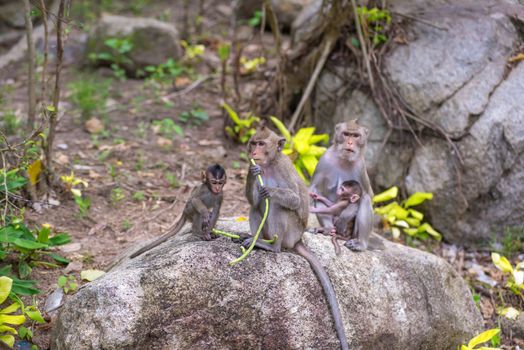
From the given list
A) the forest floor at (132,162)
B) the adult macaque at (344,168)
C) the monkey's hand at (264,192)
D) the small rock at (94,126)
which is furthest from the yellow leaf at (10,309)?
the small rock at (94,126)

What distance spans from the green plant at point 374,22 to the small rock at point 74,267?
4.44 meters

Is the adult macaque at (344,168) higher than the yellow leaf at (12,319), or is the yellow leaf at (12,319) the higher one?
the adult macaque at (344,168)

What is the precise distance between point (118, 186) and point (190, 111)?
2485mm

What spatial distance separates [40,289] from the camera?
557 cm

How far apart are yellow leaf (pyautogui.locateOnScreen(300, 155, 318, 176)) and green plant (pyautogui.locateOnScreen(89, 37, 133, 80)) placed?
4038 mm

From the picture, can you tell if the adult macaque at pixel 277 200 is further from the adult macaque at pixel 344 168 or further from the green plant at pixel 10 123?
the green plant at pixel 10 123

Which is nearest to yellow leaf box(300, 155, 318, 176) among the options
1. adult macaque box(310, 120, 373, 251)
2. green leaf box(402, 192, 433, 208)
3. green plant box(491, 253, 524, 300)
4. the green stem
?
adult macaque box(310, 120, 373, 251)

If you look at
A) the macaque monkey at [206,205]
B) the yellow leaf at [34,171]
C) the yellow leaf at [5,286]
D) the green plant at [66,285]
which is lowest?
the green plant at [66,285]

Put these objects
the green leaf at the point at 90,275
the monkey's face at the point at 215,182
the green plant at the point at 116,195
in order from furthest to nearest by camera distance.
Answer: the green plant at the point at 116,195 → the green leaf at the point at 90,275 → the monkey's face at the point at 215,182

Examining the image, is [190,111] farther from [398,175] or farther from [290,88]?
[398,175]

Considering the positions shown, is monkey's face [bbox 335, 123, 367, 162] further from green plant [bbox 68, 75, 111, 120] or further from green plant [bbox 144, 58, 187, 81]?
green plant [bbox 144, 58, 187, 81]

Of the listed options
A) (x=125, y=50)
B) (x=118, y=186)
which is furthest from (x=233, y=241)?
(x=125, y=50)

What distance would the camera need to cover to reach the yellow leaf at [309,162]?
761 centimetres

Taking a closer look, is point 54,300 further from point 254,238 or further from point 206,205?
point 254,238
